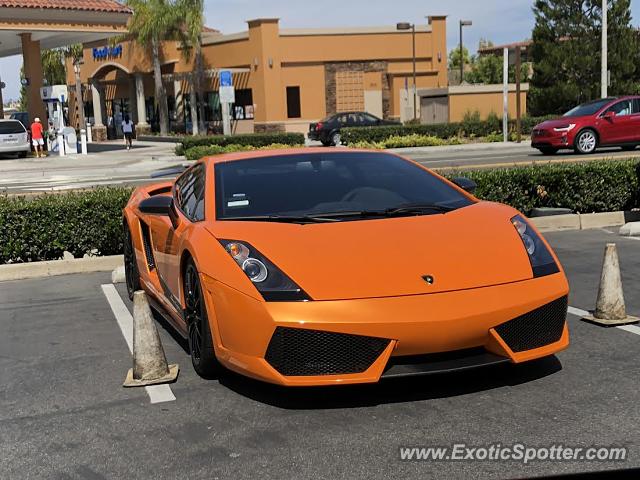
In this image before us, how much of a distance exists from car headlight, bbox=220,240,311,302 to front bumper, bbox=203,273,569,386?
0.18ft

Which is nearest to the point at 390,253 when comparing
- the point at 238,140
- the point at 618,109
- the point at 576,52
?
the point at 618,109

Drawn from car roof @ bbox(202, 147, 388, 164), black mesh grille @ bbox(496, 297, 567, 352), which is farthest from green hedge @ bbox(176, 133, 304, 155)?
black mesh grille @ bbox(496, 297, 567, 352)

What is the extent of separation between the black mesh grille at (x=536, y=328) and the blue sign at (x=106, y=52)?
5227 cm

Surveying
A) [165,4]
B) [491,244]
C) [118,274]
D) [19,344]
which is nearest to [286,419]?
[491,244]

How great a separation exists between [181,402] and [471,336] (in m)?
1.67

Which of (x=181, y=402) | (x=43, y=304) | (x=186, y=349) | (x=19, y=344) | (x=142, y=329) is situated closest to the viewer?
(x=181, y=402)

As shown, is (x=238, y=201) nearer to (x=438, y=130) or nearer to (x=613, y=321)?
(x=613, y=321)

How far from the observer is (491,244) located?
4.61m

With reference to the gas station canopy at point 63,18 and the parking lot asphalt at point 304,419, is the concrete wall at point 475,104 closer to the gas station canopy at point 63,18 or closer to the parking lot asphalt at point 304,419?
the gas station canopy at point 63,18

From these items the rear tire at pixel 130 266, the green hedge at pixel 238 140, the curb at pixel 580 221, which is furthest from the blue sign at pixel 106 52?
the rear tire at pixel 130 266

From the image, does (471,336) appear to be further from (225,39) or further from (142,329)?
(225,39)

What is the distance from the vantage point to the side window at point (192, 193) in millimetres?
5391

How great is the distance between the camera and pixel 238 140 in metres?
31.2

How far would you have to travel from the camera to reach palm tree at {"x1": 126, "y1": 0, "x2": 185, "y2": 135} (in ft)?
149
